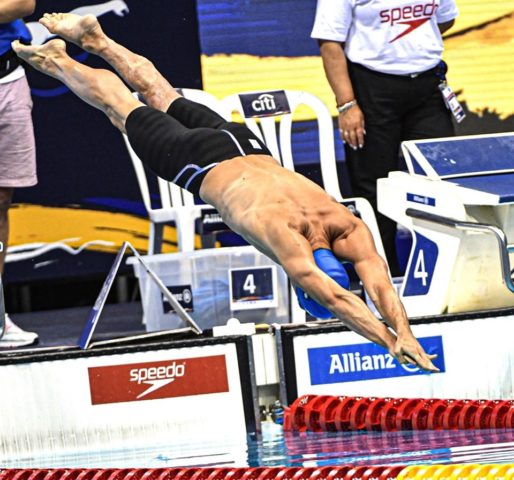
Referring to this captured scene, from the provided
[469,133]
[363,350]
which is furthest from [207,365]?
[469,133]

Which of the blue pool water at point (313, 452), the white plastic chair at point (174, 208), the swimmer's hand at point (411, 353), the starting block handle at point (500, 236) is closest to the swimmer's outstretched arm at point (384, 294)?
the swimmer's hand at point (411, 353)

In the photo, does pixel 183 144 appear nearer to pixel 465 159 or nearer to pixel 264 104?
pixel 465 159

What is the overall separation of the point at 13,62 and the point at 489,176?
2.31 m

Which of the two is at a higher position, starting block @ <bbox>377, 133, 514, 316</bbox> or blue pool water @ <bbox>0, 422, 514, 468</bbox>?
starting block @ <bbox>377, 133, 514, 316</bbox>

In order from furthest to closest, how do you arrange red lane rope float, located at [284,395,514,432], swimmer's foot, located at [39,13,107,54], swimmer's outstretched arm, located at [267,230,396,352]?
swimmer's foot, located at [39,13,107,54], red lane rope float, located at [284,395,514,432], swimmer's outstretched arm, located at [267,230,396,352]

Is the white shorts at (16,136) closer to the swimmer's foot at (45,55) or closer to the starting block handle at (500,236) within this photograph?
the swimmer's foot at (45,55)

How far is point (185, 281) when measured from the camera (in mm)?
7008

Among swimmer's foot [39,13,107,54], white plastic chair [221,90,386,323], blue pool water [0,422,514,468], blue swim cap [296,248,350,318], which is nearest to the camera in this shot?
blue swim cap [296,248,350,318]

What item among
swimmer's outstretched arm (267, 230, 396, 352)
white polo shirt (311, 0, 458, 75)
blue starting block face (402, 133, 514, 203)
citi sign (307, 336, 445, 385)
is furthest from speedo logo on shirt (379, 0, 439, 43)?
swimmer's outstretched arm (267, 230, 396, 352)

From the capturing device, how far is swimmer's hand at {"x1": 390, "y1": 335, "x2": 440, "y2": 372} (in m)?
4.47

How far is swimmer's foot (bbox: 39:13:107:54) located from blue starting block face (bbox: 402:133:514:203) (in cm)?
160

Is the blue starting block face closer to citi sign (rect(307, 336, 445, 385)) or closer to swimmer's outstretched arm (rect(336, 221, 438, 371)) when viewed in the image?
citi sign (rect(307, 336, 445, 385))

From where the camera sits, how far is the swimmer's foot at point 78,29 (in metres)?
5.98

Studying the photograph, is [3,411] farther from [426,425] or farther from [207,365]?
[426,425]
